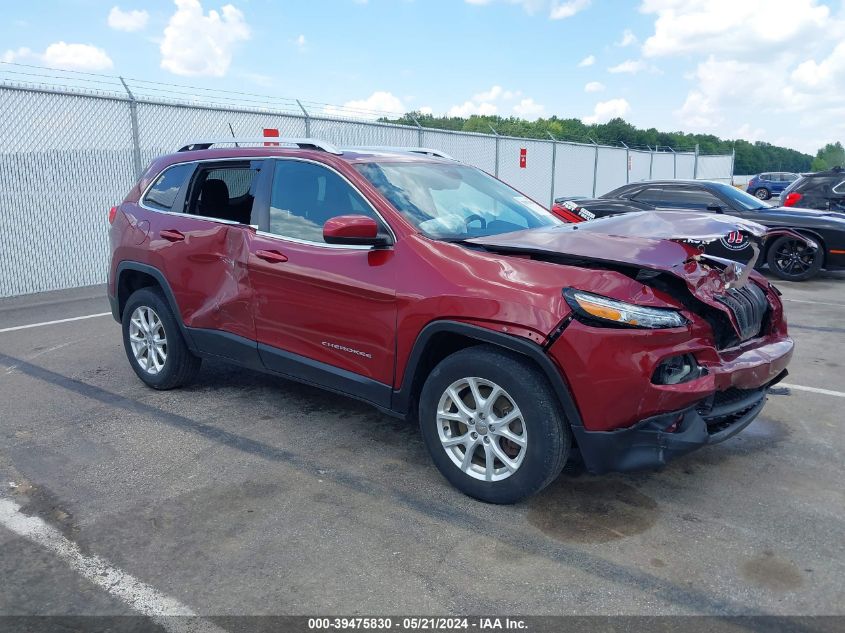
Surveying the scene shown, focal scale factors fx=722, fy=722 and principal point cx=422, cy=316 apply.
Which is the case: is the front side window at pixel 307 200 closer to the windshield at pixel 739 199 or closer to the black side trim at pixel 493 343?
the black side trim at pixel 493 343

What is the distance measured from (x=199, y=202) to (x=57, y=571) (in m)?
2.77

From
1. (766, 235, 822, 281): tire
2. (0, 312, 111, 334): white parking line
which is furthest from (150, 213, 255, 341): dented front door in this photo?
(766, 235, 822, 281): tire

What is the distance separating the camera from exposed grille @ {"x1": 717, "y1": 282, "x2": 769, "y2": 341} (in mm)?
3602

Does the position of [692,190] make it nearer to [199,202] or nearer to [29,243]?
[199,202]

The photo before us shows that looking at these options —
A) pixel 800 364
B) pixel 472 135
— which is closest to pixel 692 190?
pixel 800 364

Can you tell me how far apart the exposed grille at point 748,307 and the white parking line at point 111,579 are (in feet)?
9.01

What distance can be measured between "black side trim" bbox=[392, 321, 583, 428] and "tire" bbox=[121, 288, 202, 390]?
82.8 inches

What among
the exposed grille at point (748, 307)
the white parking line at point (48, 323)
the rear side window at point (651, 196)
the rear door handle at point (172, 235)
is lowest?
the white parking line at point (48, 323)

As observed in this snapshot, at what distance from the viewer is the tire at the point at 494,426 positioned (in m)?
3.28

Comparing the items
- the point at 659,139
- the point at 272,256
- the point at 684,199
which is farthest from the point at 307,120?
the point at 659,139

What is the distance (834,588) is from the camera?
285 cm

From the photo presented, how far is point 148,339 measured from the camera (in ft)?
17.7

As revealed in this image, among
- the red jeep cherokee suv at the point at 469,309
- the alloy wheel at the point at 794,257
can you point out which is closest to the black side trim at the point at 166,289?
the red jeep cherokee suv at the point at 469,309

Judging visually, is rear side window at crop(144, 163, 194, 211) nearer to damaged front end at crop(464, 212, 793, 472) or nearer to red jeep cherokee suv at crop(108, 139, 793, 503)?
red jeep cherokee suv at crop(108, 139, 793, 503)
